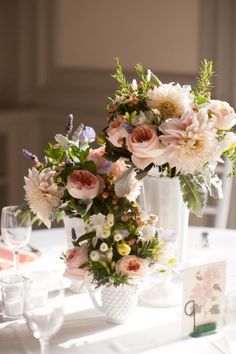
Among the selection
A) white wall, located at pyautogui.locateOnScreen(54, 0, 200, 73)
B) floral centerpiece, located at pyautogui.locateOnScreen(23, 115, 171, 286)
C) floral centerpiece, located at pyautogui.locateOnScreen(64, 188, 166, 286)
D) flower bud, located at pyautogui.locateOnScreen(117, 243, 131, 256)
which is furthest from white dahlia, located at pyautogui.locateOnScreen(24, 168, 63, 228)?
white wall, located at pyautogui.locateOnScreen(54, 0, 200, 73)

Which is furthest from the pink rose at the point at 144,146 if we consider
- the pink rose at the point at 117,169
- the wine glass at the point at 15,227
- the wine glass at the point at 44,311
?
the wine glass at the point at 15,227

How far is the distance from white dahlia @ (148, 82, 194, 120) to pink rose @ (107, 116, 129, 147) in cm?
9

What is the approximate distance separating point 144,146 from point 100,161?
0.15 metres

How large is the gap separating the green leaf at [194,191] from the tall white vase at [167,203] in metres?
0.08

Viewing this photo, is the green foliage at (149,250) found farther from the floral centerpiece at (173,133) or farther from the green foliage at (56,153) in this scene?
the green foliage at (56,153)

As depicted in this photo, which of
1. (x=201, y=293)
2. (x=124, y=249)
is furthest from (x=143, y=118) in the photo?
(x=201, y=293)

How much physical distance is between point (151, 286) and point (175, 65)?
2.20 metres

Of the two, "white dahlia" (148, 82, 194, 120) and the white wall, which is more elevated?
the white wall

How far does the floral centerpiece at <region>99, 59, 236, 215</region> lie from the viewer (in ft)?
5.93

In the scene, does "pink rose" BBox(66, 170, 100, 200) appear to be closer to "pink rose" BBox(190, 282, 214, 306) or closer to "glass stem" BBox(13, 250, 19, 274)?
"pink rose" BBox(190, 282, 214, 306)

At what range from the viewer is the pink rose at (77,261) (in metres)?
1.85

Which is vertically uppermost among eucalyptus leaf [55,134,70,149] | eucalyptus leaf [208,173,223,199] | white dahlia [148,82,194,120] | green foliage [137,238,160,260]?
white dahlia [148,82,194,120]

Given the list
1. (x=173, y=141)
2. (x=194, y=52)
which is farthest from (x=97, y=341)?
(x=194, y=52)

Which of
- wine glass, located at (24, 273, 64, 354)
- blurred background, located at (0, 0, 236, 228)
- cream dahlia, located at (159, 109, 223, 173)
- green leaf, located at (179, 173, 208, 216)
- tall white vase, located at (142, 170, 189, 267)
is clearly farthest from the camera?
blurred background, located at (0, 0, 236, 228)
